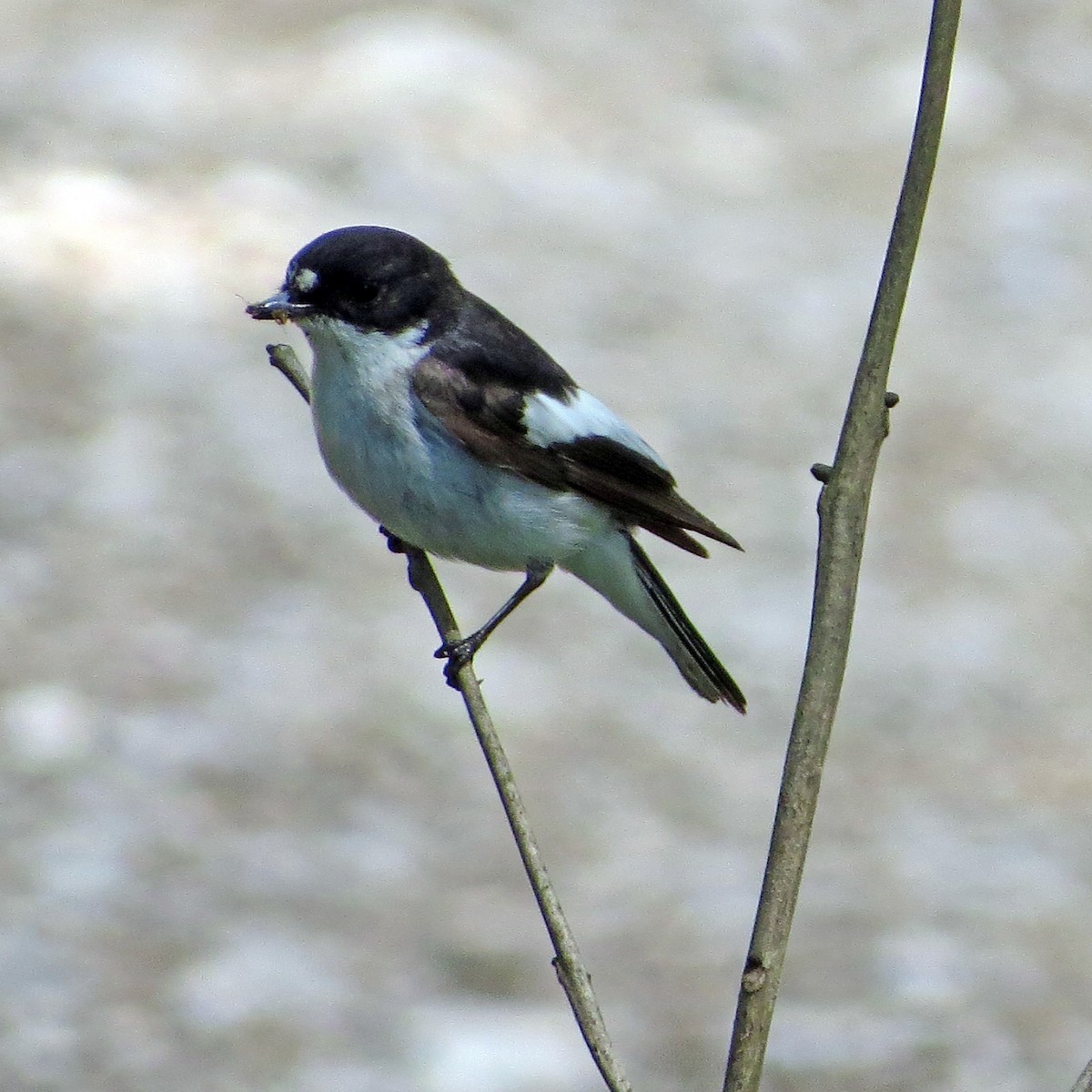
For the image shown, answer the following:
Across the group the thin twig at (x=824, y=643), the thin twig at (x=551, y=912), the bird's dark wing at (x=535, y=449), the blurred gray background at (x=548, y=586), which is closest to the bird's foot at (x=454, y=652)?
the bird's dark wing at (x=535, y=449)

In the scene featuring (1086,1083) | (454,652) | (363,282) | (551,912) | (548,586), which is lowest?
(1086,1083)

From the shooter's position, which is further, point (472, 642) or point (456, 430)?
point (456, 430)

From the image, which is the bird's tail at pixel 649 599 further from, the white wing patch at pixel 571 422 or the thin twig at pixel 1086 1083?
the thin twig at pixel 1086 1083

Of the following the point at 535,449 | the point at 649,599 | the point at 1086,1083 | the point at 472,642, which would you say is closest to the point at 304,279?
the point at 535,449

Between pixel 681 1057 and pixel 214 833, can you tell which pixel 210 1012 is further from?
pixel 681 1057

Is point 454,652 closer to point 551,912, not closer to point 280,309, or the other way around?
point 280,309

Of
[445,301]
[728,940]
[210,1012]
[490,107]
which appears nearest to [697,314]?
[490,107]

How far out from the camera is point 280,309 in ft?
10.8

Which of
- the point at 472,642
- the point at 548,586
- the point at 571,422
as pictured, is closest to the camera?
the point at 472,642

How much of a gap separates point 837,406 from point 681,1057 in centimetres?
364

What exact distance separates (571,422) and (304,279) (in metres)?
0.66

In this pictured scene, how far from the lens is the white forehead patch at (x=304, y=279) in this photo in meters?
3.37

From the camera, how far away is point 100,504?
23.5ft

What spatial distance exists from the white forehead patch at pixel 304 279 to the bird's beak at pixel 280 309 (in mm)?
26
